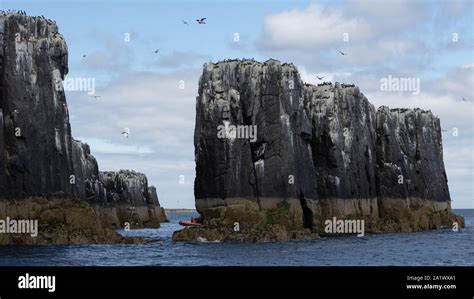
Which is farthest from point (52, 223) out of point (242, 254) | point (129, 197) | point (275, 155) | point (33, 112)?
point (129, 197)

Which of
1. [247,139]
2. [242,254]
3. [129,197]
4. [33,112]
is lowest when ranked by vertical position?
[242,254]

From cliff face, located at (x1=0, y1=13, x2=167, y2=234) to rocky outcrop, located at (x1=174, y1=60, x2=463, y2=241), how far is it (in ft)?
47.8

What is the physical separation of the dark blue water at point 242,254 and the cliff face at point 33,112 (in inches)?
364

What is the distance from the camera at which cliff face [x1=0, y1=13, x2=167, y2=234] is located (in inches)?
3063

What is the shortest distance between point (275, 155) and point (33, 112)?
25.6m

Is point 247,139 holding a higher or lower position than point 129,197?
higher

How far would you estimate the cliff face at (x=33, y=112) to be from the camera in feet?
255

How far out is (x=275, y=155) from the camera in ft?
291

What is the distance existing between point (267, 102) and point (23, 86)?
84.3 feet

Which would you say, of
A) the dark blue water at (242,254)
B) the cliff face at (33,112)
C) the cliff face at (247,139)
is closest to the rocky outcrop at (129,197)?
the cliff face at (247,139)

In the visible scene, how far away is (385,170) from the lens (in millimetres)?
126625

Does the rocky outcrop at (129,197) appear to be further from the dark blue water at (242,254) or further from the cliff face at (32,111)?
the dark blue water at (242,254)

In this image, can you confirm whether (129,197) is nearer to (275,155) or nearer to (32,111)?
(275,155)

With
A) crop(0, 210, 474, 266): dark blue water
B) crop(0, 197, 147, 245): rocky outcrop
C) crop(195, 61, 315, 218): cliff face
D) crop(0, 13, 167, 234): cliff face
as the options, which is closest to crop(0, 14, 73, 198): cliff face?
crop(0, 13, 167, 234): cliff face
